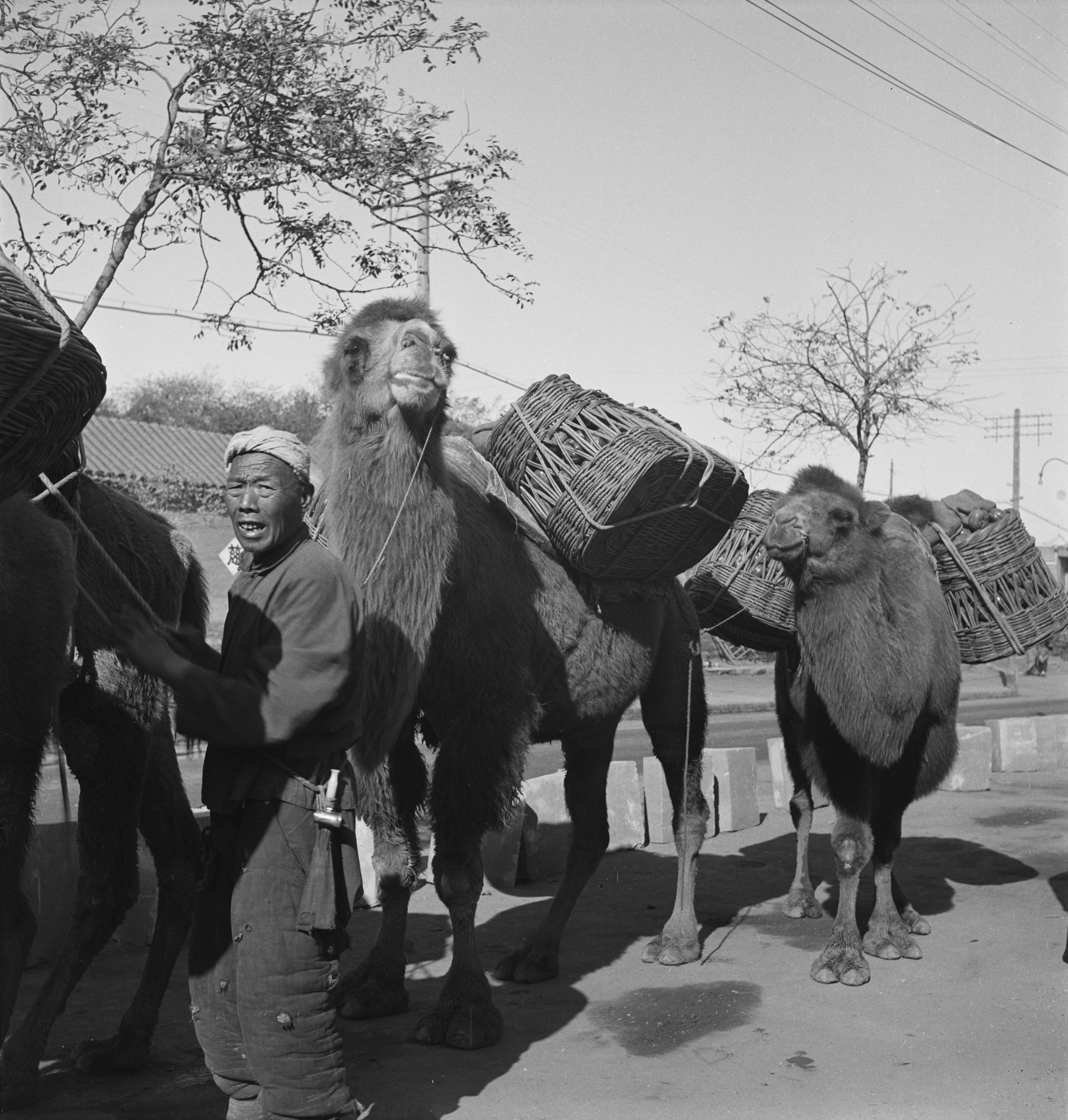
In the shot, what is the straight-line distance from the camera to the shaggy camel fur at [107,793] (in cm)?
425

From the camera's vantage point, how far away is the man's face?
11.3ft

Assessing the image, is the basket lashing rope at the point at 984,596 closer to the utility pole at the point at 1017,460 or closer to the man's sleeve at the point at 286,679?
the man's sleeve at the point at 286,679

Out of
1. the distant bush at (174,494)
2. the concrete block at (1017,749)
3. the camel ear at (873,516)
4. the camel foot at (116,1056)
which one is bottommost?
the camel foot at (116,1056)

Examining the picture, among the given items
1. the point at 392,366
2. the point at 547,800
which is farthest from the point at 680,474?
the point at 547,800

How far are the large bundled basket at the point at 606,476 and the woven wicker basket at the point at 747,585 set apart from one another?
42.2 inches

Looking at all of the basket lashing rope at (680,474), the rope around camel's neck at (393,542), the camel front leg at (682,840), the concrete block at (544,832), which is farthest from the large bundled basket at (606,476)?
the concrete block at (544,832)

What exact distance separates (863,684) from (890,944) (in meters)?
1.31

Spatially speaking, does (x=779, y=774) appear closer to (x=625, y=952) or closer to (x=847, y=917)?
(x=625, y=952)

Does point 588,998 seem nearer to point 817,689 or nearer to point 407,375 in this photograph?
point 817,689

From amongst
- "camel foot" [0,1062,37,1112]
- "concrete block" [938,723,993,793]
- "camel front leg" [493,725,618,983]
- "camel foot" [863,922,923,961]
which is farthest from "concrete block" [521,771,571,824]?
"concrete block" [938,723,993,793]

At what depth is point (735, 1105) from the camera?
14.2 feet

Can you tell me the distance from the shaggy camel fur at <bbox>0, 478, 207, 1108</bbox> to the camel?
2.56ft

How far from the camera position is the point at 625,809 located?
8.83m

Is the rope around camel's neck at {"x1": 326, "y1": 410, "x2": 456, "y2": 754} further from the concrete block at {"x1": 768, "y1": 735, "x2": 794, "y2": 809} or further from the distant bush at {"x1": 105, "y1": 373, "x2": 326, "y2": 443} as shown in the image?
the distant bush at {"x1": 105, "y1": 373, "x2": 326, "y2": 443}
